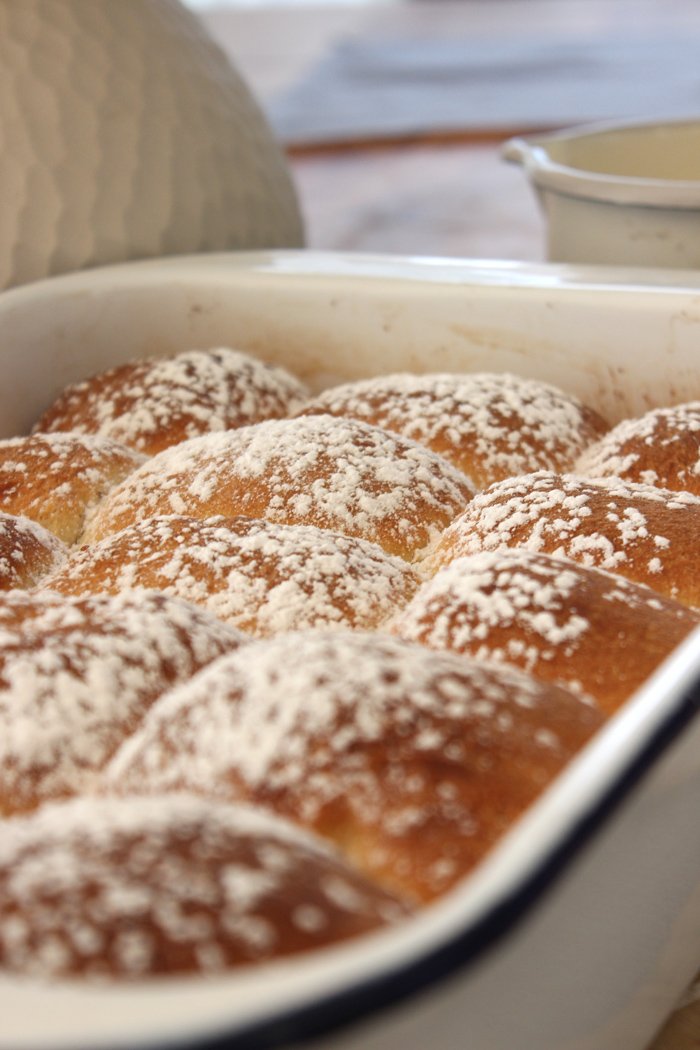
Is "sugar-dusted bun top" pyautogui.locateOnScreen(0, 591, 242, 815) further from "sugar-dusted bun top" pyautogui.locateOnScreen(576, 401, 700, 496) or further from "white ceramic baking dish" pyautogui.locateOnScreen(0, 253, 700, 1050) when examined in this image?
"sugar-dusted bun top" pyautogui.locateOnScreen(576, 401, 700, 496)

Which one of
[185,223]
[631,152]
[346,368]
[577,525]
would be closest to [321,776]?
[577,525]

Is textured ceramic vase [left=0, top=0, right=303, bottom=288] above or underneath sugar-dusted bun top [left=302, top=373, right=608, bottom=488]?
above

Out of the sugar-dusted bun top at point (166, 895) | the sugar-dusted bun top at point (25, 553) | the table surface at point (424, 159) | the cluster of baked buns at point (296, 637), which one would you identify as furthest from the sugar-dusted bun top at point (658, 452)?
the table surface at point (424, 159)

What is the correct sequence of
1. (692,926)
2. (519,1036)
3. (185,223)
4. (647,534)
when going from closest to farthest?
1. (519,1036)
2. (692,926)
3. (647,534)
4. (185,223)

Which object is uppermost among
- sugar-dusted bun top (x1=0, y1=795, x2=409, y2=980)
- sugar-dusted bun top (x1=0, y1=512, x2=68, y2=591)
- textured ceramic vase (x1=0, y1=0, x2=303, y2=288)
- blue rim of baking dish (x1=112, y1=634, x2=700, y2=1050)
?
textured ceramic vase (x1=0, y1=0, x2=303, y2=288)

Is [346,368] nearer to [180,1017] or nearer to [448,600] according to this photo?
[448,600]

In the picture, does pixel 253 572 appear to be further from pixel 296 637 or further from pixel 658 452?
pixel 658 452

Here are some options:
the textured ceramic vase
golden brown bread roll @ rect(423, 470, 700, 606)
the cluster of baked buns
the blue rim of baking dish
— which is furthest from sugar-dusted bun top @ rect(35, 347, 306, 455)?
the blue rim of baking dish
